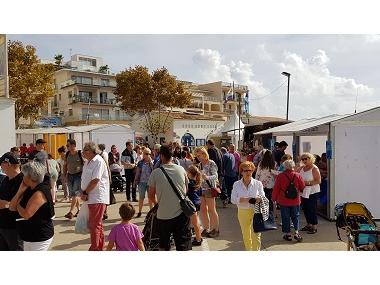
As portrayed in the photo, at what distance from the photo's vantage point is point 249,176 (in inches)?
221

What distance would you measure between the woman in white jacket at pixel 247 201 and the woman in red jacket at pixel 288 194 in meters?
1.14

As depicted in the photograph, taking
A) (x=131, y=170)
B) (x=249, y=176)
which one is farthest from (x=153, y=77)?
(x=249, y=176)

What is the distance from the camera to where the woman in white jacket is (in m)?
5.55

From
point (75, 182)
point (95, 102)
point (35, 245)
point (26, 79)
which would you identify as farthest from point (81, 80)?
point (35, 245)

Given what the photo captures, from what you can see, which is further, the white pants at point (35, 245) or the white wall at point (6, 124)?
the white wall at point (6, 124)

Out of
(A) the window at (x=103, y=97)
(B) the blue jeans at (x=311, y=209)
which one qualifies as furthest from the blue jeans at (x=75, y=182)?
(A) the window at (x=103, y=97)

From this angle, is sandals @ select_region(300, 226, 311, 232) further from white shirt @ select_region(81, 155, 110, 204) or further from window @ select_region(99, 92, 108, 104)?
window @ select_region(99, 92, 108, 104)

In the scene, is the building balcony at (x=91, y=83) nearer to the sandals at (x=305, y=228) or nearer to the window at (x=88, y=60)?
the window at (x=88, y=60)

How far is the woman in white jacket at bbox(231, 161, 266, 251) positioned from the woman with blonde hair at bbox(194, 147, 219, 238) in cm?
136

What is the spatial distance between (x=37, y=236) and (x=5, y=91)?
10.3m

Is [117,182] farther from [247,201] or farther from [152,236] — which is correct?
[247,201]

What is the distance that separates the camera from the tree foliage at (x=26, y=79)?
25.4 meters

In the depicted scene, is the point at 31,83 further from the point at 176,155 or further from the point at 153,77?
the point at 176,155

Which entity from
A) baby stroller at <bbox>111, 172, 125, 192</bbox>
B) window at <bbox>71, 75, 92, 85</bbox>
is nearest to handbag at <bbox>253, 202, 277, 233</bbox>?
baby stroller at <bbox>111, 172, 125, 192</bbox>
